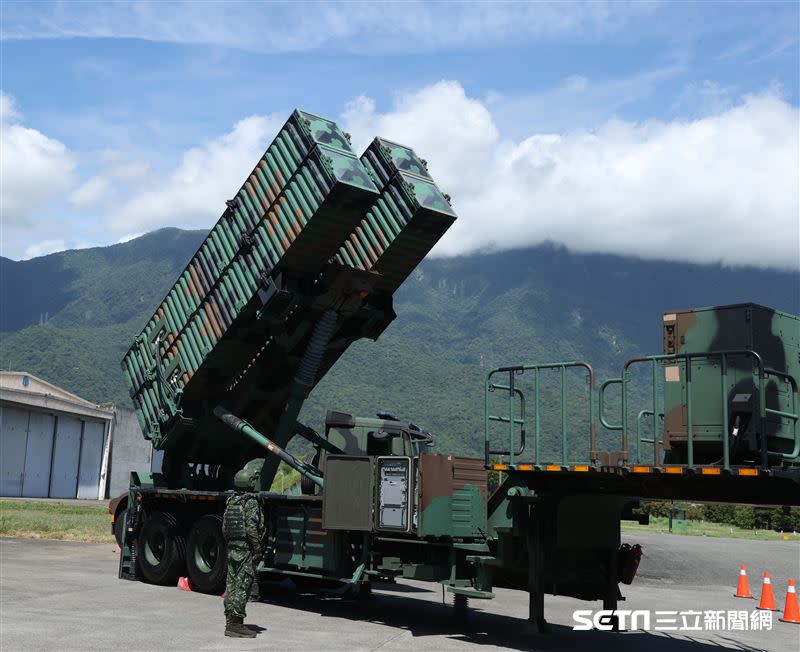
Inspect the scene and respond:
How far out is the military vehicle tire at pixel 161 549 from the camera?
14.5m

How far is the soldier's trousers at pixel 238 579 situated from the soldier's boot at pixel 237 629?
0.05 m

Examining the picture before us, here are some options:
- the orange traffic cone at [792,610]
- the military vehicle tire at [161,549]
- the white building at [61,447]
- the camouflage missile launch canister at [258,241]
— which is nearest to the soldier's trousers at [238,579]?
the camouflage missile launch canister at [258,241]

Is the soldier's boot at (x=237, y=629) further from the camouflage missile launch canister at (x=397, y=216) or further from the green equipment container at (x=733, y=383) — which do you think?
the camouflage missile launch canister at (x=397, y=216)

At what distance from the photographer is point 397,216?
42.3 ft

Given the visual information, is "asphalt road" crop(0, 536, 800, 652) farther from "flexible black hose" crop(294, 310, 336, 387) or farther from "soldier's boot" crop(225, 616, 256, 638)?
"flexible black hose" crop(294, 310, 336, 387)

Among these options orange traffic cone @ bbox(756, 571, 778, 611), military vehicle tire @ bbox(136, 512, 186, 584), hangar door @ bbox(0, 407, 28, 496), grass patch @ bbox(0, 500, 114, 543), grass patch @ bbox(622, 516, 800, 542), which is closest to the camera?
military vehicle tire @ bbox(136, 512, 186, 584)

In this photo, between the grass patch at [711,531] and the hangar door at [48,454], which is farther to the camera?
the hangar door at [48,454]

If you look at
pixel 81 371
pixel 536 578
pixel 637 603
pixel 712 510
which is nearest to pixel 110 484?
pixel 712 510

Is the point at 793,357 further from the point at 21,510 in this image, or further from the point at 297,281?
the point at 21,510

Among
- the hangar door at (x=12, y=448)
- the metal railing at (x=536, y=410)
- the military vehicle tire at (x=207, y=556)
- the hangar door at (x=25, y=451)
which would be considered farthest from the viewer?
the hangar door at (x=25, y=451)

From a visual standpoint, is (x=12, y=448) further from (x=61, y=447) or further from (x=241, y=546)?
(x=241, y=546)

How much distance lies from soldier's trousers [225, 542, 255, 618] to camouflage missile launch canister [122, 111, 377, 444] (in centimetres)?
391

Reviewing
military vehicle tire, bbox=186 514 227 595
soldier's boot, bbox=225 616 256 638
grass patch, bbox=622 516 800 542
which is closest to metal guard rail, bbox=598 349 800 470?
soldier's boot, bbox=225 616 256 638

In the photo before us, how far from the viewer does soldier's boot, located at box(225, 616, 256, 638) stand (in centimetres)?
1018
